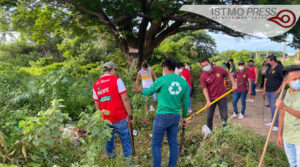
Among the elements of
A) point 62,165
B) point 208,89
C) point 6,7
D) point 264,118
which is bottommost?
point 264,118

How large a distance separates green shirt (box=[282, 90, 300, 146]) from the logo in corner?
707cm

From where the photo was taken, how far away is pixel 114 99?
9.91 ft

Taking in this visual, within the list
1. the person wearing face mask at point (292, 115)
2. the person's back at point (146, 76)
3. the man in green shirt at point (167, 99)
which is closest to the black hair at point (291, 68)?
the person wearing face mask at point (292, 115)

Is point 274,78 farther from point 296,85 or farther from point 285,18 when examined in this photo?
point 285,18

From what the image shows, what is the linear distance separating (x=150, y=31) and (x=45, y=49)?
68.6 feet

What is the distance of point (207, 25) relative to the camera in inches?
389

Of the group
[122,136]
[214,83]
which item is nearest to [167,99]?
[122,136]

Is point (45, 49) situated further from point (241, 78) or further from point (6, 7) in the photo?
point (241, 78)

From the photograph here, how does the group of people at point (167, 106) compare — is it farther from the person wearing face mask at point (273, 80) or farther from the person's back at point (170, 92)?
the person wearing face mask at point (273, 80)

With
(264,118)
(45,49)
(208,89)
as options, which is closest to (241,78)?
(264,118)

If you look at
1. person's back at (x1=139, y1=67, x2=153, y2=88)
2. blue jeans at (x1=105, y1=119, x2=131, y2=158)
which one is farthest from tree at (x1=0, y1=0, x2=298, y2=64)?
blue jeans at (x1=105, y1=119, x2=131, y2=158)

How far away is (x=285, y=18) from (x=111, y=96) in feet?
27.4

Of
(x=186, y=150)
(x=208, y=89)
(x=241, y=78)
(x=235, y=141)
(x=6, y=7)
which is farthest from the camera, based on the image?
(x=6, y=7)

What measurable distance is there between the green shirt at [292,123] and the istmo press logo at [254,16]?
6775mm
